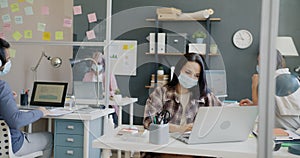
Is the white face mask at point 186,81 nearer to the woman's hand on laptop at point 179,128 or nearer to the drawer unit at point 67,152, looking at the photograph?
the woman's hand on laptop at point 179,128

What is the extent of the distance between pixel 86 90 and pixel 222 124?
1852 millimetres

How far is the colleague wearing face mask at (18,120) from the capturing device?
240cm

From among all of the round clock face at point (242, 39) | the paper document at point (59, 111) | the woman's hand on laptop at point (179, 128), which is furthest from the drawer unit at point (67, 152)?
the round clock face at point (242, 39)

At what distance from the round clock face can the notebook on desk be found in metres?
2.80

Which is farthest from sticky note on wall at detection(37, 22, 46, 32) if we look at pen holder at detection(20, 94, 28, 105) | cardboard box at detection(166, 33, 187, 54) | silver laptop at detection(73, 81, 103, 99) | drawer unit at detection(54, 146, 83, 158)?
cardboard box at detection(166, 33, 187, 54)

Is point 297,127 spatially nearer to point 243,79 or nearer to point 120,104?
point 120,104

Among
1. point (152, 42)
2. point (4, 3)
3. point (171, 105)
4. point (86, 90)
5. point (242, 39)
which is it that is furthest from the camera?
point (152, 42)

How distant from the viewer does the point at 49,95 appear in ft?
10.8

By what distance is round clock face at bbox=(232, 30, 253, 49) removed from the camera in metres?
5.12

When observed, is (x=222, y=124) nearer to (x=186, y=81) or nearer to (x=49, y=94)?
(x=186, y=81)

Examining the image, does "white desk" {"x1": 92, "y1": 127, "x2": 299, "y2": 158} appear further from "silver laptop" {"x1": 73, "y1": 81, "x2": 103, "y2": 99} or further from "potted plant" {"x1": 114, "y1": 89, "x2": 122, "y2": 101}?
"potted plant" {"x1": 114, "y1": 89, "x2": 122, "y2": 101}

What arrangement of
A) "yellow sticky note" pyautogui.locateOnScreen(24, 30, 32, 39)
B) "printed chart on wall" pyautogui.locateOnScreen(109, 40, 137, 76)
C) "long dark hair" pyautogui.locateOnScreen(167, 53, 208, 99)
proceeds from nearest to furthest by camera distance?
"long dark hair" pyautogui.locateOnScreen(167, 53, 208, 99) → "yellow sticky note" pyautogui.locateOnScreen(24, 30, 32, 39) → "printed chart on wall" pyautogui.locateOnScreen(109, 40, 137, 76)

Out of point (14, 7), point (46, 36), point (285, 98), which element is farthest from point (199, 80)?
point (14, 7)

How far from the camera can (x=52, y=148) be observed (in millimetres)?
2975
